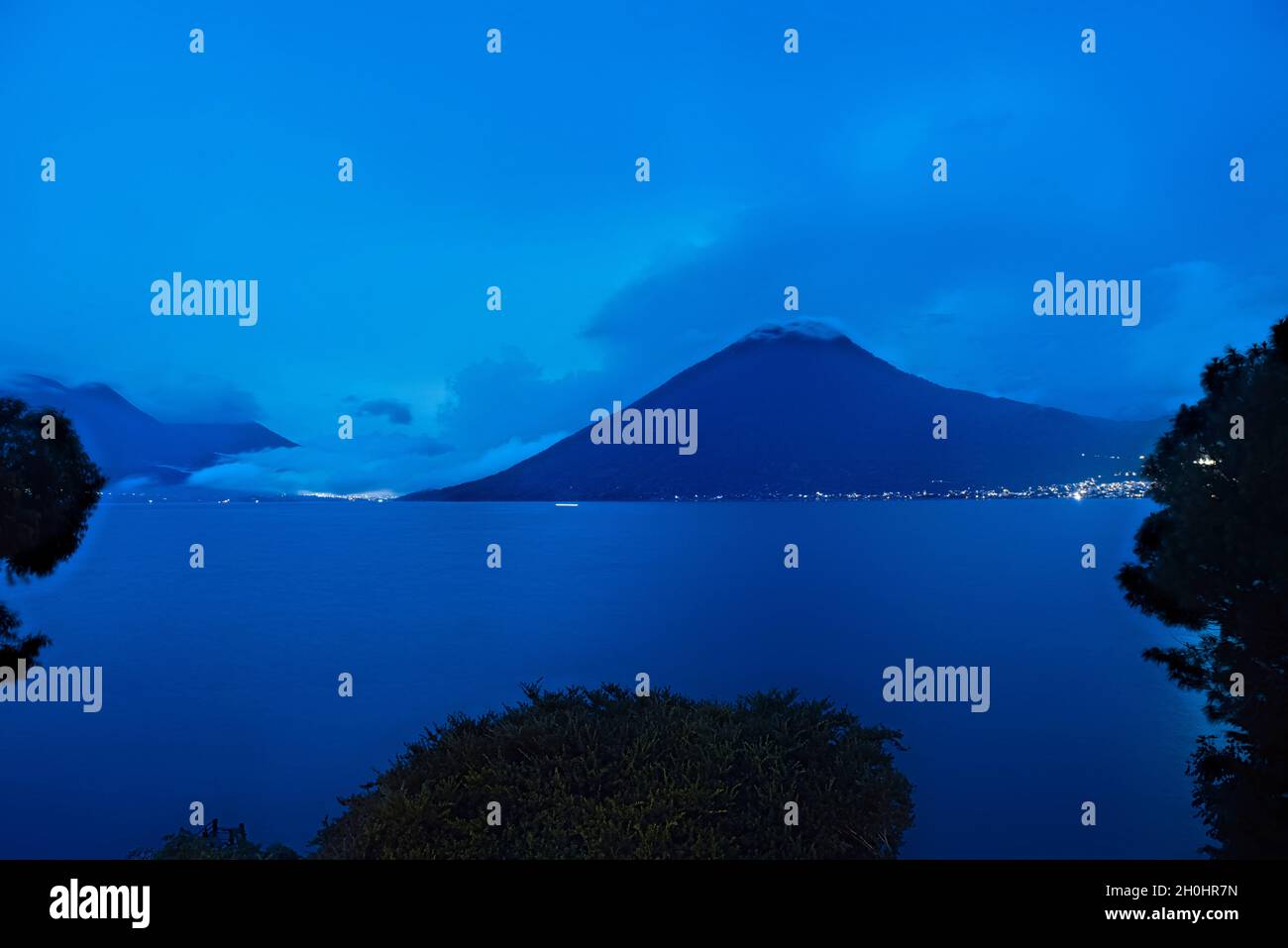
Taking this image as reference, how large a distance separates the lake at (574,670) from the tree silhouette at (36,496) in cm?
851

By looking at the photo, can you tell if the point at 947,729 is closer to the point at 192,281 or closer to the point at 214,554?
the point at 192,281

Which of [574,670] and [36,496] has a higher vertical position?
[36,496]

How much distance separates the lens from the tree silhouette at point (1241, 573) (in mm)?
10594

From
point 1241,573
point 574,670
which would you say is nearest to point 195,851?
point 1241,573

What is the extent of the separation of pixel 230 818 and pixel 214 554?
11025 centimetres

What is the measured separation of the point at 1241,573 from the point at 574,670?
138ft

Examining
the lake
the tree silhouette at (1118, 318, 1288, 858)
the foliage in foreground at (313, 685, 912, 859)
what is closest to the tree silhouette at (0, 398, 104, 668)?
the lake

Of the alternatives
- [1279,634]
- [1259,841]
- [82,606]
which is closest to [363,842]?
[1279,634]

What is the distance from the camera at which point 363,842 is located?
6.23 metres

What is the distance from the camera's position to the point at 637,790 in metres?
6.62

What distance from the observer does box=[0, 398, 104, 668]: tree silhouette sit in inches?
497
